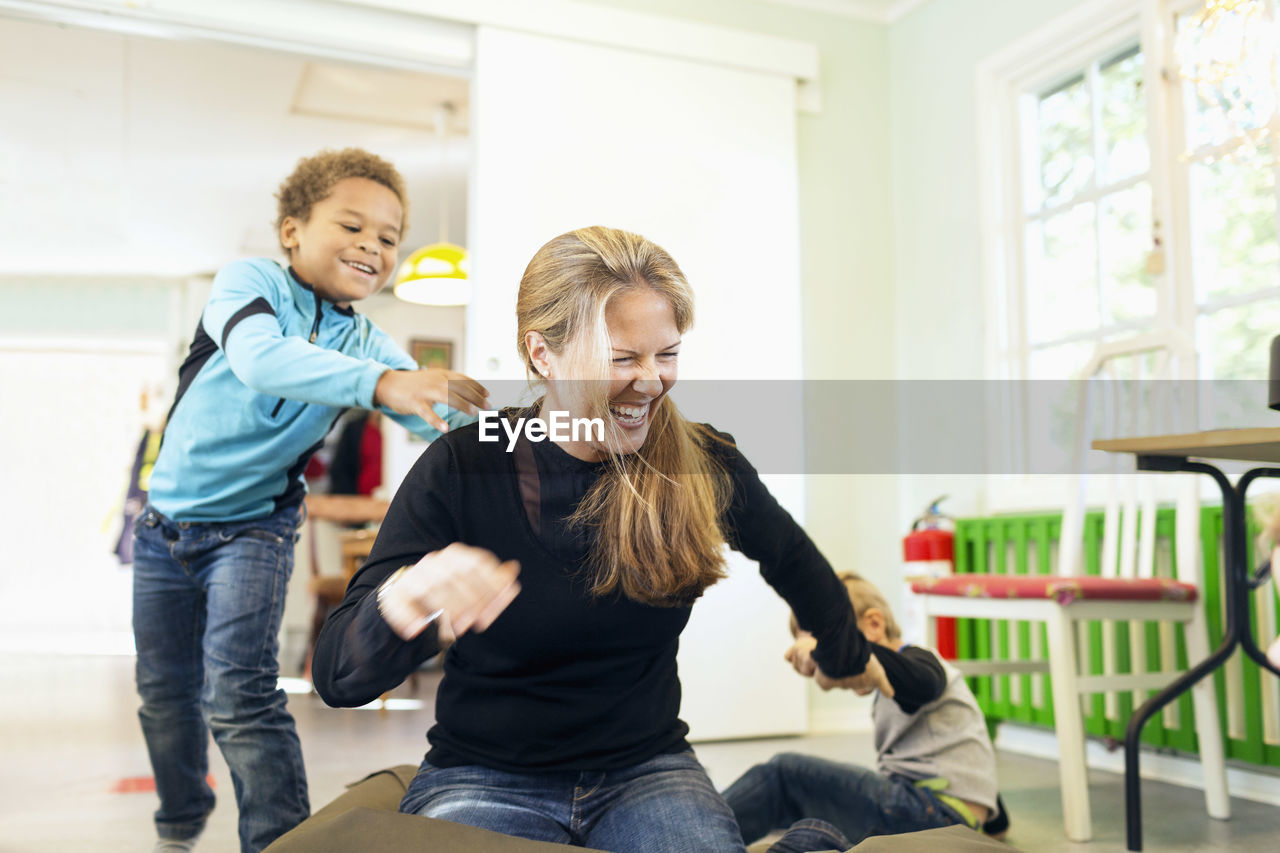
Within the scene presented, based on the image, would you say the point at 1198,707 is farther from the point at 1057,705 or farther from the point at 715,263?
the point at 715,263

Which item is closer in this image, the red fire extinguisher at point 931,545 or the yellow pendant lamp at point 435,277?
the red fire extinguisher at point 931,545

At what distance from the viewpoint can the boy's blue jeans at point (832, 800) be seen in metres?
1.62

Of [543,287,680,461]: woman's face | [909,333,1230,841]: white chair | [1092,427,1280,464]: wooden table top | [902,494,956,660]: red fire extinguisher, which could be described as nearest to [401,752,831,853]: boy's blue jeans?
[543,287,680,461]: woman's face

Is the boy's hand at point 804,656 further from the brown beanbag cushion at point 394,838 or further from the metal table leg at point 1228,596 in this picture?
the metal table leg at point 1228,596

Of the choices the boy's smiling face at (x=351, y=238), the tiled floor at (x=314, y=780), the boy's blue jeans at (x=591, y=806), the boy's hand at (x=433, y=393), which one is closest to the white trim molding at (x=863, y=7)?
the tiled floor at (x=314, y=780)

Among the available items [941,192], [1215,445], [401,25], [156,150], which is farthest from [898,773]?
[156,150]

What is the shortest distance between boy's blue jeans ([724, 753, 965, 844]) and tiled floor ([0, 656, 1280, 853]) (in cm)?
39

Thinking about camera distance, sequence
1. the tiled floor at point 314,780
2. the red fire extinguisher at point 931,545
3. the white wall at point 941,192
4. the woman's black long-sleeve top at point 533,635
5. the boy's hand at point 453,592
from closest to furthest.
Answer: the boy's hand at point 453,592
the woman's black long-sleeve top at point 533,635
the tiled floor at point 314,780
the red fire extinguisher at point 931,545
the white wall at point 941,192

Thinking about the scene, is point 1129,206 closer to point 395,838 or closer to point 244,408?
point 244,408

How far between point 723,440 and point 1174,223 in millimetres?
1915

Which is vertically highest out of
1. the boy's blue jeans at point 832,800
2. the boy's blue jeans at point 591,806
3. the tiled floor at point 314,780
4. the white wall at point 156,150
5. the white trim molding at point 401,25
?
the white wall at point 156,150

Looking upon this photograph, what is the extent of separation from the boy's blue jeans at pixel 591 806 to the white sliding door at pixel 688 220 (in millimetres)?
1757

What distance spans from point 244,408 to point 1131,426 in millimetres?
1939

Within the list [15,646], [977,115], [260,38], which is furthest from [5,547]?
[977,115]
